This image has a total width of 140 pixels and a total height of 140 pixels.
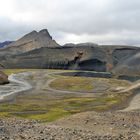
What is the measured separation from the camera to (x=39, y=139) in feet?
108

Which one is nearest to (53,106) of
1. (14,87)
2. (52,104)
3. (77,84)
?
(52,104)

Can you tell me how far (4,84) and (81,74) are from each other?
183 feet

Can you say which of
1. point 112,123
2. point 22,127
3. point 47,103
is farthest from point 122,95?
point 22,127

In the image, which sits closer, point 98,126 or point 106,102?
point 98,126

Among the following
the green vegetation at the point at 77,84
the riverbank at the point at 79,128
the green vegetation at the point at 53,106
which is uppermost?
the riverbank at the point at 79,128

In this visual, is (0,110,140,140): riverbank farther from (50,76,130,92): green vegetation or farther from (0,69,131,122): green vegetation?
(50,76,130,92): green vegetation

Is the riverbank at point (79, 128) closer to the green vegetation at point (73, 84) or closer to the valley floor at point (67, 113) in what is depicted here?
the valley floor at point (67, 113)

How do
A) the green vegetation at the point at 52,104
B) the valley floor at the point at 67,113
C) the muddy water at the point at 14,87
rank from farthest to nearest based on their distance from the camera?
the muddy water at the point at 14,87
the green vegetation at the point at 52,104
the valley floor at the point at 67,113

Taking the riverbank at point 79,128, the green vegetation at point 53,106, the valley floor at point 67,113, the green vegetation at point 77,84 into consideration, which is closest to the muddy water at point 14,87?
the valley floor at point 67,113

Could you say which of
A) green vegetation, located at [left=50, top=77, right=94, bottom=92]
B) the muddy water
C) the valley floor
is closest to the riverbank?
the valley floor

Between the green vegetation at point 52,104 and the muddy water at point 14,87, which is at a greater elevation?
the muddy water at point 14,87

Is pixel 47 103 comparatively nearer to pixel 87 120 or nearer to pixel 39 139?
pixel 87 120

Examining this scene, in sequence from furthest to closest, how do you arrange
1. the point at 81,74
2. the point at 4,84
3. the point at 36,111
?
the point at 81,74 → the point at 4,84 → the point at 36,111

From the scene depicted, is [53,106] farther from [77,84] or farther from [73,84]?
[77,84]
